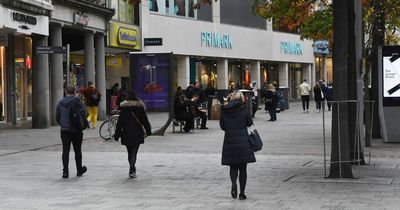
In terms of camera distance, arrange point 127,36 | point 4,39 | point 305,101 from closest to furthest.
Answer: point 4,39, point 127,36, point 305,101

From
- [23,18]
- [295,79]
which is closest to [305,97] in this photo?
[23,18]

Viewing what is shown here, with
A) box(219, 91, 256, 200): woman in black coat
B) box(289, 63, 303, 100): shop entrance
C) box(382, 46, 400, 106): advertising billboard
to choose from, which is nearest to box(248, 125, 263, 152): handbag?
box(219, 91, 256, 200): woman in black coat

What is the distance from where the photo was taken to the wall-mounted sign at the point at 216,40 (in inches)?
1751

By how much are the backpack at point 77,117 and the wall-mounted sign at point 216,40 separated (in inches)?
1252

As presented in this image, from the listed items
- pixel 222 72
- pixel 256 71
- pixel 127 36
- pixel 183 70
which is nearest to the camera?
pixel 127 36

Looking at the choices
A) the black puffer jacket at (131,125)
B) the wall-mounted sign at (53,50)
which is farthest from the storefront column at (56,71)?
the black puffer jacket at (131,125)

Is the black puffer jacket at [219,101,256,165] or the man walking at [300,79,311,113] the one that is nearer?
the black puffer jacket at [219,101,256,165]

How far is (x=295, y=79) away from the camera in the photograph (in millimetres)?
63250

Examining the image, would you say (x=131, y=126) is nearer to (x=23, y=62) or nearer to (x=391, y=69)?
(x=391, y=69)

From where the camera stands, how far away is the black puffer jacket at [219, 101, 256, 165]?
9766mm

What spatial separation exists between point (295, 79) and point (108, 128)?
44.4m

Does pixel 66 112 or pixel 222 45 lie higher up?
pixel 222 45

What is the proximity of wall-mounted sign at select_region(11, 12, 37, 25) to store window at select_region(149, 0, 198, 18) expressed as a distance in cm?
1475

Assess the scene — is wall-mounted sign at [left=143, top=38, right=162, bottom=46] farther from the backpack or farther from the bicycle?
the backpack
